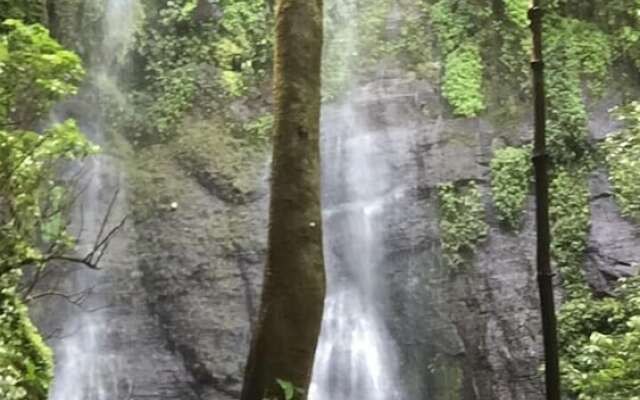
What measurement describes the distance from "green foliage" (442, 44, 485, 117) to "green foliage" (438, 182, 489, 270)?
1.44 meters

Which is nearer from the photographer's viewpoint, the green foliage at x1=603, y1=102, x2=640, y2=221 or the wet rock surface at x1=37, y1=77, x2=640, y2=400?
the green foliage at x1=603, y1=102, x2=640, y2=221

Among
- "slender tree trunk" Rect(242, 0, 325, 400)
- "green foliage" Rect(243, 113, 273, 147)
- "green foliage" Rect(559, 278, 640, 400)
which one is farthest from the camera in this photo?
"green foliage" Rect(243, 113, 273, 147)

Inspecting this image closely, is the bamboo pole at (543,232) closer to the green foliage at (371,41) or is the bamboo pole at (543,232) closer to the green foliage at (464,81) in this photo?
the green foliage at (464,81)

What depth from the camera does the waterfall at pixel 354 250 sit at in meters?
10.4

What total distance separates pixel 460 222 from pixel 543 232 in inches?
326

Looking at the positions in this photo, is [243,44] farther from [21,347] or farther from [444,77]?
[21,347]

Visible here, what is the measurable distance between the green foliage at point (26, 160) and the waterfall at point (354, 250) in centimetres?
530

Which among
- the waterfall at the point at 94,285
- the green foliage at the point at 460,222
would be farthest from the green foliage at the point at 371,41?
the waterfall at the point at 94,285

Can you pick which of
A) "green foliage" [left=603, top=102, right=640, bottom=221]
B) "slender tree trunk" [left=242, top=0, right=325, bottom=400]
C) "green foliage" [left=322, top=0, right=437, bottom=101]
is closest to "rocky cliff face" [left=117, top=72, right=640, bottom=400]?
"green foliage" [left=322, top=0, right=437, bottom=101]

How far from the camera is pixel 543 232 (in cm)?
305

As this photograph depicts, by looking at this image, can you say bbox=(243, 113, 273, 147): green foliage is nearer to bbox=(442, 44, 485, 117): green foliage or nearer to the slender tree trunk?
bbox=(442, 44, 485, 117): green foliage

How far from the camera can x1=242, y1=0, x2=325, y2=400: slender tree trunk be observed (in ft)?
13.9

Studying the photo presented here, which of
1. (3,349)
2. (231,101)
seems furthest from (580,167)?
(3,349)

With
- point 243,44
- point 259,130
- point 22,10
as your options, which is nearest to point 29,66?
point 22,10
